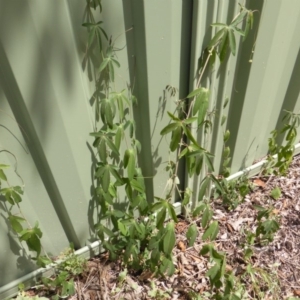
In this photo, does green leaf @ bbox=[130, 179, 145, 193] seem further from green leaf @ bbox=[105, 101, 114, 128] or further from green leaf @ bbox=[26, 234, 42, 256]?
green leaf @ bbox=[26, 234, 42, 256]

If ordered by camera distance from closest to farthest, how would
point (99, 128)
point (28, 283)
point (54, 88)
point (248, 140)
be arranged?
point (54, 88)
point (99, 128)
point (28, 283)
point (248, 140)

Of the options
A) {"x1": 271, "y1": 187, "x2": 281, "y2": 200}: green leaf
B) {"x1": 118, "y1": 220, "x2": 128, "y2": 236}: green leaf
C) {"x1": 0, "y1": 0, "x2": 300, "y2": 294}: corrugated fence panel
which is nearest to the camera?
{"x1": 0, "y1": 0, "x2": 300, "y2": 294}: corrugated fence panel

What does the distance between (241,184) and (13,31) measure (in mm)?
1577

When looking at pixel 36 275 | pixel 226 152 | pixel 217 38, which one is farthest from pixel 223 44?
pixel 36 275

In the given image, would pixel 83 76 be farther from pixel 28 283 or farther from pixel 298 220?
pixel 298 220

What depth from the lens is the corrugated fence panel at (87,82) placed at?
3.43ft

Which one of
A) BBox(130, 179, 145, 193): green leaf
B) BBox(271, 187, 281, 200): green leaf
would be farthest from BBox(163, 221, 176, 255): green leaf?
BBox(271, 187, 281, 200): green leaf

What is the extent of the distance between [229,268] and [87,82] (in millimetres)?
1241

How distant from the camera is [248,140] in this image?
1.96 meters

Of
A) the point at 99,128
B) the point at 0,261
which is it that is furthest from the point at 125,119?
the point at 0,261

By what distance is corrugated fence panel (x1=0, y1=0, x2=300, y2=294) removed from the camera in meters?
1.05

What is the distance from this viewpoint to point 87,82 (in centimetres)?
121

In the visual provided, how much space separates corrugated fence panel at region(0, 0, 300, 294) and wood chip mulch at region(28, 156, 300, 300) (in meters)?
0.26

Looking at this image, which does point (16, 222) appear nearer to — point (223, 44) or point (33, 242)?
point (33, 242)
